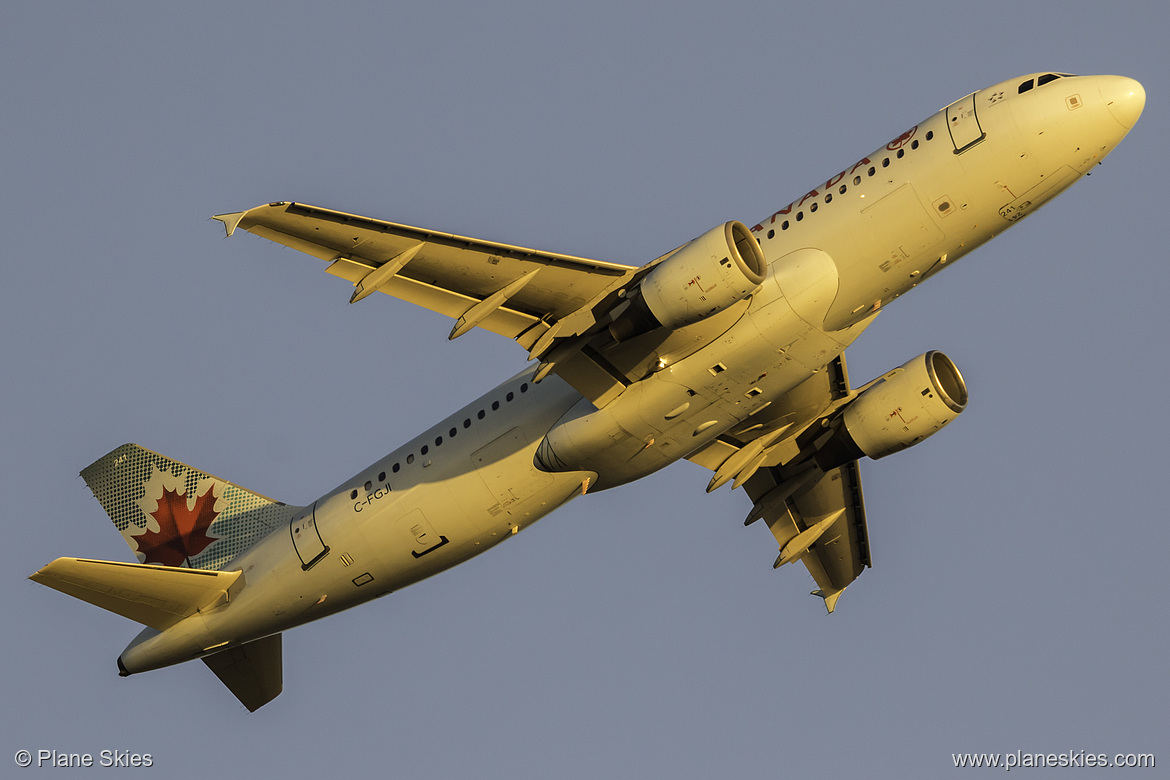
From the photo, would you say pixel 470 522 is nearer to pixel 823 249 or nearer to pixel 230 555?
pixel 230 555

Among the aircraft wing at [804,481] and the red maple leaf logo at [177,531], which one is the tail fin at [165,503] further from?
the aircraft wing at [804,481]

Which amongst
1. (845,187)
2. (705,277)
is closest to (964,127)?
(845,187)

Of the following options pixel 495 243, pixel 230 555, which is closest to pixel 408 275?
pixel 495 243

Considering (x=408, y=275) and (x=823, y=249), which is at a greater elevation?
(x=408, y=275)

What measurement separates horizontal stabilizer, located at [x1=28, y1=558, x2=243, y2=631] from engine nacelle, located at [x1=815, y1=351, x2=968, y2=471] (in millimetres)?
16864

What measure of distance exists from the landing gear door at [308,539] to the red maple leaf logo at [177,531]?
160 inches

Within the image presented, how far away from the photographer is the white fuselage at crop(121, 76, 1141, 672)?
3031cm

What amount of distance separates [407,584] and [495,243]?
1080cm

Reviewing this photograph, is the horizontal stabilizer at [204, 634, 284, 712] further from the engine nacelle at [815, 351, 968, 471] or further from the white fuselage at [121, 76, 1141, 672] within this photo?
the engine nacelle at [815, 351, 968, 471]

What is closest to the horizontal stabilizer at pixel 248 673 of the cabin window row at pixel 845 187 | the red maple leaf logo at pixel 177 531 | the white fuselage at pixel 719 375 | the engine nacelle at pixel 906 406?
the red maple leaf logo at pixel 177 531

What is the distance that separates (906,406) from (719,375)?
6.63m

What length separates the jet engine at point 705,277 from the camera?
2900 centimetres

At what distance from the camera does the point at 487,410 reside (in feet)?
113

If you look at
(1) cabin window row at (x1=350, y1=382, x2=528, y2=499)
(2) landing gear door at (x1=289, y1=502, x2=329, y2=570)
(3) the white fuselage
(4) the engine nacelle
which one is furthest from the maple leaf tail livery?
(4) the engine nacelle
